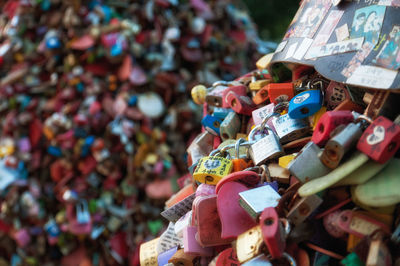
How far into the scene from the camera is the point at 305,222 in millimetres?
681

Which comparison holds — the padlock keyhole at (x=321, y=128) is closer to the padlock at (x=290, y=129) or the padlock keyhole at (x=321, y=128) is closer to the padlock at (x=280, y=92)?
the padlock at (x=290, y=129)

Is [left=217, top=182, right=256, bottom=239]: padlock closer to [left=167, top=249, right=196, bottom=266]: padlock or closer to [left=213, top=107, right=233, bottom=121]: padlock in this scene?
[left=167, top=249, right=196, bottom=266]: padlock

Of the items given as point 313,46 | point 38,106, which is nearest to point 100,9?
point 38,106

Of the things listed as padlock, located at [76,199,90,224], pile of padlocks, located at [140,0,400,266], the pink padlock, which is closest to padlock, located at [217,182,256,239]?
pile of padlocks, located at [140,0,400,266]

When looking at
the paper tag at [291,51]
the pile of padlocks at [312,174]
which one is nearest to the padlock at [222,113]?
the pile of padlocks at [312,174]

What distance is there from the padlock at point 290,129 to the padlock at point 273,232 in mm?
228

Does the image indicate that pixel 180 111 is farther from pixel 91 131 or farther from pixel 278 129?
pixel 278 129

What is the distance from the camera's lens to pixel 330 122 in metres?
0.69

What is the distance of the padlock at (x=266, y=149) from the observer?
31.6 inches

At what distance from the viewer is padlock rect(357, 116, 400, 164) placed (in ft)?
2.00

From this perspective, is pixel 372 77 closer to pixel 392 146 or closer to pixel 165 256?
pixel 392 146

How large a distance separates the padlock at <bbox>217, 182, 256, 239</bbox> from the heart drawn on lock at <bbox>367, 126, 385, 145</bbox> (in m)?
0.25

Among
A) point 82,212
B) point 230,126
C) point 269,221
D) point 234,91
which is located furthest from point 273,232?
point 82,212

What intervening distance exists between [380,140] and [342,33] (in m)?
0.29
